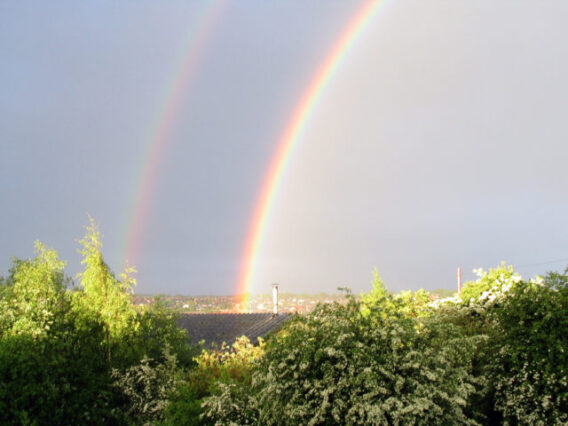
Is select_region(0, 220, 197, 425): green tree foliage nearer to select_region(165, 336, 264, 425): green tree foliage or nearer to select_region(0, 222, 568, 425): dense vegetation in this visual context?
select_region(0, 222, 568, 425): dense vegetation

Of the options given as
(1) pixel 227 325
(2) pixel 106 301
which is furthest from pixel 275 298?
(2) pixel 106 301

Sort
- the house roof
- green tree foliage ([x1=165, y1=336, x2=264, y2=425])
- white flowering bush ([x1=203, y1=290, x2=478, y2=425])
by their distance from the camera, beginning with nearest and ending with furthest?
white flowering bush ([x1=203, y1=290, x2=478, y2=425])
green tree foliage ([x1=165, y1=336, x2=264, y2=425])
the house roof

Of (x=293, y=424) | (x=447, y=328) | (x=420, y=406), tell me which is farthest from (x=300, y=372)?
(x=447, y=328)

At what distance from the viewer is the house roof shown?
19703mm

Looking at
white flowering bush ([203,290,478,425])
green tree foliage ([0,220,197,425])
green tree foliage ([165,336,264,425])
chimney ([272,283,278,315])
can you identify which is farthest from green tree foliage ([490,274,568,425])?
chimney ([272,283,278,315])

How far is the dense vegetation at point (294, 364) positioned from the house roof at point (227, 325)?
279 inches

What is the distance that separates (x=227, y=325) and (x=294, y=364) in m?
15.2

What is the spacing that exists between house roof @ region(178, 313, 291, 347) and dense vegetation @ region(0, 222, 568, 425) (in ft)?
23.3

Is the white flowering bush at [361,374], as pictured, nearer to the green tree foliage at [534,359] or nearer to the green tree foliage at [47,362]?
the green tree foliage at [534,359]

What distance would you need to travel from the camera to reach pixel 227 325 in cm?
2227

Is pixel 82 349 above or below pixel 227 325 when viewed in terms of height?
above

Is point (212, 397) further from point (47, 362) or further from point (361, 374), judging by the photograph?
point (47, 362)

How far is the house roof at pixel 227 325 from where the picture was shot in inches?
776

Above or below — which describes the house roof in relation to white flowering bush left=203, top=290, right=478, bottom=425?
below
